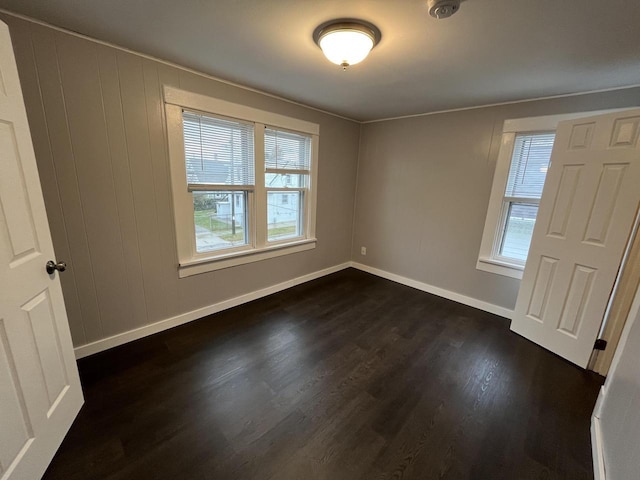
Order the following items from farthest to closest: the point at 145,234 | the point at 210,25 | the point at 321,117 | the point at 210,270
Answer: the point at 321,117
the point at 210,270
the point at 145,234
the point at 210,25

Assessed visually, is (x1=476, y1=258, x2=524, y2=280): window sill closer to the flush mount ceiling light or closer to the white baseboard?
the white baseboard

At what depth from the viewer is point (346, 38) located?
4.80 feet

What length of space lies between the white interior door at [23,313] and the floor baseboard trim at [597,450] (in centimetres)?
266

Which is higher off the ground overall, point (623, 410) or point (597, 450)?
point (623, 410)

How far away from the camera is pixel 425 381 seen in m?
1.92

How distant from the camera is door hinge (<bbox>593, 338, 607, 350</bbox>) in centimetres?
203

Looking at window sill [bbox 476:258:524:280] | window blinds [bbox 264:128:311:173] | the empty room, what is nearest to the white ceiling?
the empty room

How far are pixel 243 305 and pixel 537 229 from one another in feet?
9.98

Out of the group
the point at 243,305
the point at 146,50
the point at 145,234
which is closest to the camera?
the point at 146,50

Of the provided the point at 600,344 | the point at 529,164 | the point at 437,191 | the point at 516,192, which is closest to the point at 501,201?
the point at 516,192

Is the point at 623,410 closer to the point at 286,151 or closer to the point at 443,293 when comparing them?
the point at 443,293

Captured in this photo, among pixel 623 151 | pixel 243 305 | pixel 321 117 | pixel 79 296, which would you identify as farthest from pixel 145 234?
pixel 623 151

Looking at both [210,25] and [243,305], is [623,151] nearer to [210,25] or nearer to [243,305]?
[210,25]

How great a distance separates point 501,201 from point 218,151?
2.99m
